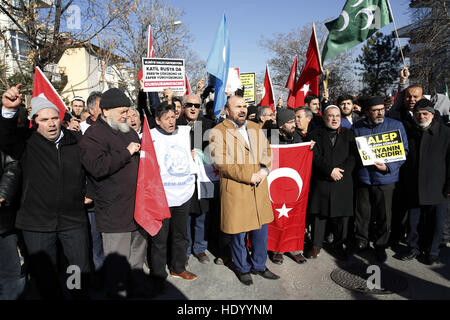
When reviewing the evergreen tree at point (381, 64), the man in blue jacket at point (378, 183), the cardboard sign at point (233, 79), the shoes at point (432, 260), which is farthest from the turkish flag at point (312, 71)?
the evergreen tree at point (381, 64)

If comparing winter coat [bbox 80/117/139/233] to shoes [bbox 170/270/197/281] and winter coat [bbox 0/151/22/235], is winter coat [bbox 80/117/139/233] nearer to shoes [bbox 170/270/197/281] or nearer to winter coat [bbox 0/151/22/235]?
winter coat [bbox 0/151/22/235]

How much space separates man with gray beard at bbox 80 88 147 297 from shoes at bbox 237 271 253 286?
4.50 ft

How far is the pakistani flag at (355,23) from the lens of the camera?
17.4ft

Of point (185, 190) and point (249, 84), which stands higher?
point (249, 84)

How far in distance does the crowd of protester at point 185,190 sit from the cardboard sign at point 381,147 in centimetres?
13

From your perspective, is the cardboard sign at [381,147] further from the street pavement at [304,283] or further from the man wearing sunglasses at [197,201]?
the man wearing sunglasses at [197,201]

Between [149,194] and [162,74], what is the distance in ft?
9.17

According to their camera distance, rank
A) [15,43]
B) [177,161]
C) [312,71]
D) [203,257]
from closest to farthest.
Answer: [177,161], [203,257], [312,71], [15,43]

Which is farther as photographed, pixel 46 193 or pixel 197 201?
pixel 197 201

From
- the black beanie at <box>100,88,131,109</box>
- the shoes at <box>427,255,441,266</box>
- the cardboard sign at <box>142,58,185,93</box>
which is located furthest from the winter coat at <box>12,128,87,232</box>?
the shoes at <box>427,255,441,266</box>

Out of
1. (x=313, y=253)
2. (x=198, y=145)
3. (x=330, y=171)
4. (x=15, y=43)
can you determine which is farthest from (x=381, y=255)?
(x=15, y=43)

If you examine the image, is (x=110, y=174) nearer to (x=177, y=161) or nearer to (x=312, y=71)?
(x=177, y=161)

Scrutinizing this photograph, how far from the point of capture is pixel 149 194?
10.9ft

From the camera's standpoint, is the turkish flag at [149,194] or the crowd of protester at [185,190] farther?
the turkish flag at [149,194]
